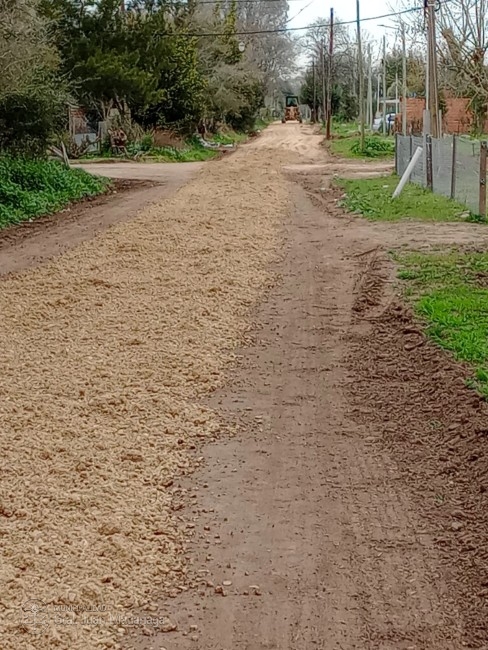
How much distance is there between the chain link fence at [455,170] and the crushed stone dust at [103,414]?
16.3 feet

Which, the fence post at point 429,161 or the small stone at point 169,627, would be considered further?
the fence post at point 429,161

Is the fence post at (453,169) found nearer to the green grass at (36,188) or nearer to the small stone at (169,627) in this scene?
the green grass at (36,188)

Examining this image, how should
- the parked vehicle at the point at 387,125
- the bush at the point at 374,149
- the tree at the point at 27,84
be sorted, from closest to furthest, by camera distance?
1. the tree at the point at 27,84
2. the bush at the point at 374,149
3. the parked vehicle at the point at 387,125

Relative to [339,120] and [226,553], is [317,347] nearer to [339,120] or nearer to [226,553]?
[226,553]

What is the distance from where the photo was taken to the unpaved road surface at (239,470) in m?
3.89

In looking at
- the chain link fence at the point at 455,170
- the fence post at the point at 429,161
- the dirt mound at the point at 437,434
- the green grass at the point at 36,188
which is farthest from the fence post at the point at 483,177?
the green grass at the point at 36,188

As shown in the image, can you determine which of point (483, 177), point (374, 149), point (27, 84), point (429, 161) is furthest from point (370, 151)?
point (483, 177)

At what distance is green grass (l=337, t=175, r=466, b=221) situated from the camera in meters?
17.2

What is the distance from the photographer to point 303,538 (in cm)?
461

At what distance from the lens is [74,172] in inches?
984

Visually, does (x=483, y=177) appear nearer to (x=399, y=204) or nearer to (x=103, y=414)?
(x=399, y=204)

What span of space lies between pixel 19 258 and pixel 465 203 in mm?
9199

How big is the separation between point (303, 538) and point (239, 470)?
101 centimetres

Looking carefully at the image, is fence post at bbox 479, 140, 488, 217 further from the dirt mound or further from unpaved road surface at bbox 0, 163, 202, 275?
the dirt mound
